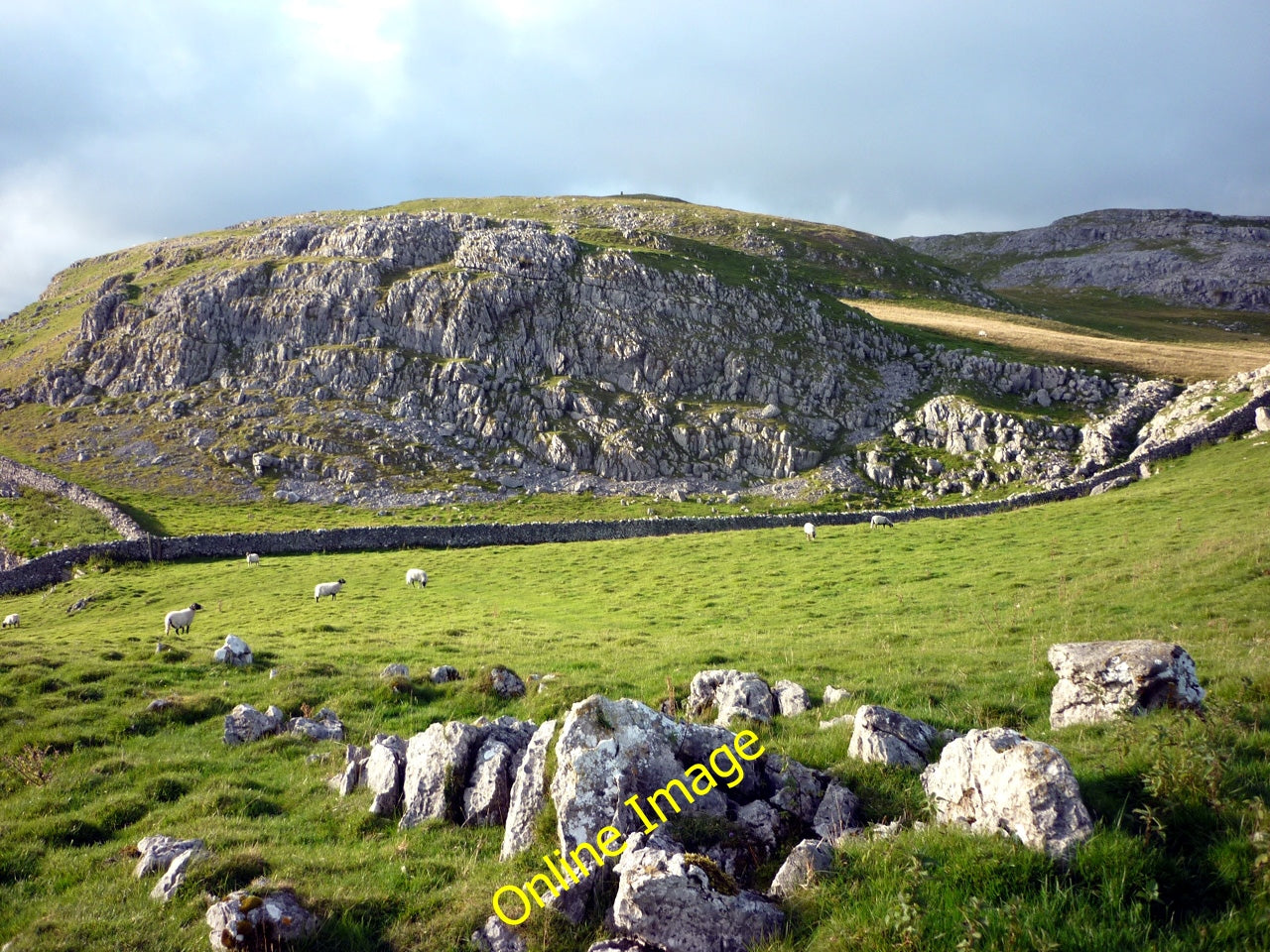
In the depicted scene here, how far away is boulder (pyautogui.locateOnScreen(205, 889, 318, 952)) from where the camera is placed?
22.7ft

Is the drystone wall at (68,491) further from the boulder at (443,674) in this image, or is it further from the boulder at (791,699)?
the boulder at (791,699)

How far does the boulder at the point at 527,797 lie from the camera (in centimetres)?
843


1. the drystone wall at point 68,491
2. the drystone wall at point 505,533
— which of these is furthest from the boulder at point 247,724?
the drystone wall at point 68,491

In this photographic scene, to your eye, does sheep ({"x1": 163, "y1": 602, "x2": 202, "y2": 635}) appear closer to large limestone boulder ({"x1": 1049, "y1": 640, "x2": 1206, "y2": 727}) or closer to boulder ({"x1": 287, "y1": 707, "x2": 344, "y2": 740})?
boulder ({"x1": 287, "y1": 707, "x2": 344, "y2": 740})

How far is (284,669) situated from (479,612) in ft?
41.3

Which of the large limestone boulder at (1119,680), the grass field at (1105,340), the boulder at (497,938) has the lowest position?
the boulder at (497,938)

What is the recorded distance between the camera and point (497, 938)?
280 inches

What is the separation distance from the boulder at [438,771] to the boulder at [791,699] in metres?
6.08

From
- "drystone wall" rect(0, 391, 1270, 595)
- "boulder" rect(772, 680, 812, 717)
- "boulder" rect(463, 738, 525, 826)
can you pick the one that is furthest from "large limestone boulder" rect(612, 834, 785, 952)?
"drystone wall" rect(0, 391, 1270, 595)

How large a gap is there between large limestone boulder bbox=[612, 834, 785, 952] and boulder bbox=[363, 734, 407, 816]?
525cm

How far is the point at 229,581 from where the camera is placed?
4203 centimetres

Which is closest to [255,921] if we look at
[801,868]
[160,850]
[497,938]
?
[497,938]

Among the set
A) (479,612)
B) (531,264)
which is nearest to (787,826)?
(479,612)

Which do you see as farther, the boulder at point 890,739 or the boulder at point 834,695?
the boulder at point 834,695
